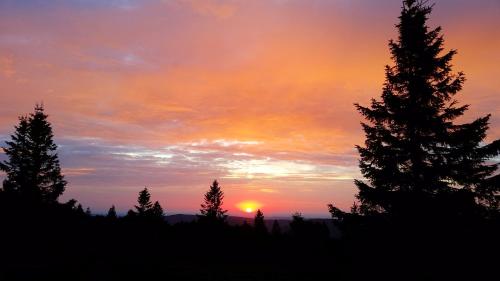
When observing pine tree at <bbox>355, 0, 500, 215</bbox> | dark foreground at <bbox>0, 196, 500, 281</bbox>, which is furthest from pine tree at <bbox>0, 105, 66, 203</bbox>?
pine tree at <bbox>355, 0, 500, 215</bbox>

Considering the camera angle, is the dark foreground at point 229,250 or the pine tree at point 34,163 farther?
the pine tree at point 34,163

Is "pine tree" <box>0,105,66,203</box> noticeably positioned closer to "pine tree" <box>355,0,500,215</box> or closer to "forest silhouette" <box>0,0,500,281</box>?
"forest silhouette" <box>0,0,500,281</box>

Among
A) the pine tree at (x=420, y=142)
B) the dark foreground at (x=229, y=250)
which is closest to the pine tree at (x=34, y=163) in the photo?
the dark foreground at (x=229, y=250)

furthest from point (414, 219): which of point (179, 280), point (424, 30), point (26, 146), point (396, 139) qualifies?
point (26, 146)

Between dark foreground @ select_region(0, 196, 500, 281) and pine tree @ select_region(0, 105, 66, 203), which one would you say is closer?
dark foreground @ select_region(0, 196, 500, 281)

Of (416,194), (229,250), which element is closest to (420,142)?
(416,194)

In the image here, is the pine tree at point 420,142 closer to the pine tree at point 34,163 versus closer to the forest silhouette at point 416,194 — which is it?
the forest silhouette at point 416,194

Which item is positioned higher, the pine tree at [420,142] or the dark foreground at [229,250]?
the pine tree at [420,142]

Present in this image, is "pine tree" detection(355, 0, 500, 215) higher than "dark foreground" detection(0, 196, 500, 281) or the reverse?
higher

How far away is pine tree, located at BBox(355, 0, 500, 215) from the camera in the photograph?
1628cm

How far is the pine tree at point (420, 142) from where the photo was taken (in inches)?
641

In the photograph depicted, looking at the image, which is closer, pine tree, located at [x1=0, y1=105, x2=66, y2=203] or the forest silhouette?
the forest silhouette

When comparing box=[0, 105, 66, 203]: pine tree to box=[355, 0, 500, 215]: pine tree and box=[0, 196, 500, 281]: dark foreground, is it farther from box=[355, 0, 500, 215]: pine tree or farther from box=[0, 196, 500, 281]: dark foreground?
box=[355, 0, 500, 215]: pine tree

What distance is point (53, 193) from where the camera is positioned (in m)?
36.9
